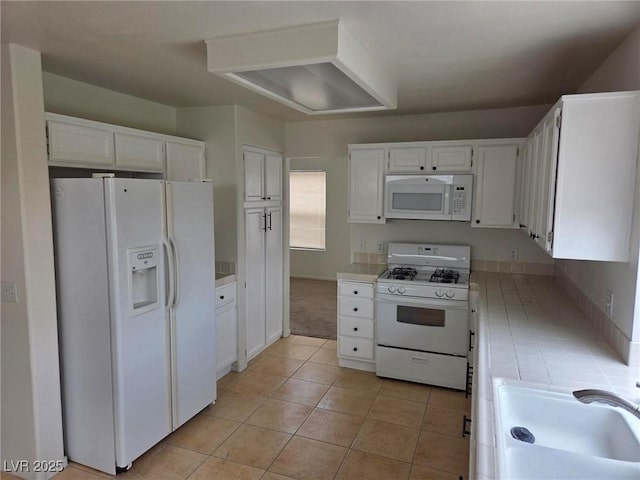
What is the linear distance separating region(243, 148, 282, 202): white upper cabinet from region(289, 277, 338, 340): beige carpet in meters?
1.73

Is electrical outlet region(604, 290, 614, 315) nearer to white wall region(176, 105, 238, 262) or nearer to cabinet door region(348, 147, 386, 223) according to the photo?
cabinet door region(348, 147, 386, 223)

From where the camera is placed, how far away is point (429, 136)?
4.03 meters

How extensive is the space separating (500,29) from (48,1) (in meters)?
1.96

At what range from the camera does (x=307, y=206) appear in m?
7.82

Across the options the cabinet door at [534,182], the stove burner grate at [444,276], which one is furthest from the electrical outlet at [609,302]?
the stove burner grate at [444,276]

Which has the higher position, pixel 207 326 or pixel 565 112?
pixel 565 112

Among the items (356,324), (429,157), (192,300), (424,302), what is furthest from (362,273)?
(192,300)

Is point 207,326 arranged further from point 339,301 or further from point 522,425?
point 522,425

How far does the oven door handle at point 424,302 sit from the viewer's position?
3.41 m

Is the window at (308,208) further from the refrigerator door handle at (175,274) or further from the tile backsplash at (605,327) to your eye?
the tile backsplash at (605,327)

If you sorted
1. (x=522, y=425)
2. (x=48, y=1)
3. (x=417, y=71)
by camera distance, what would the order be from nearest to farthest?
(x=522, y=425), (x=48, y=1), (x=417, y=71)

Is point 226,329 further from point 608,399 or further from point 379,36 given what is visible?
point 608,399

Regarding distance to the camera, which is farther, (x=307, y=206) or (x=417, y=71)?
(x=307, y=206)

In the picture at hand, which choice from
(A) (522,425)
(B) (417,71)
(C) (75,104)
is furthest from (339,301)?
(C) (75,104)
